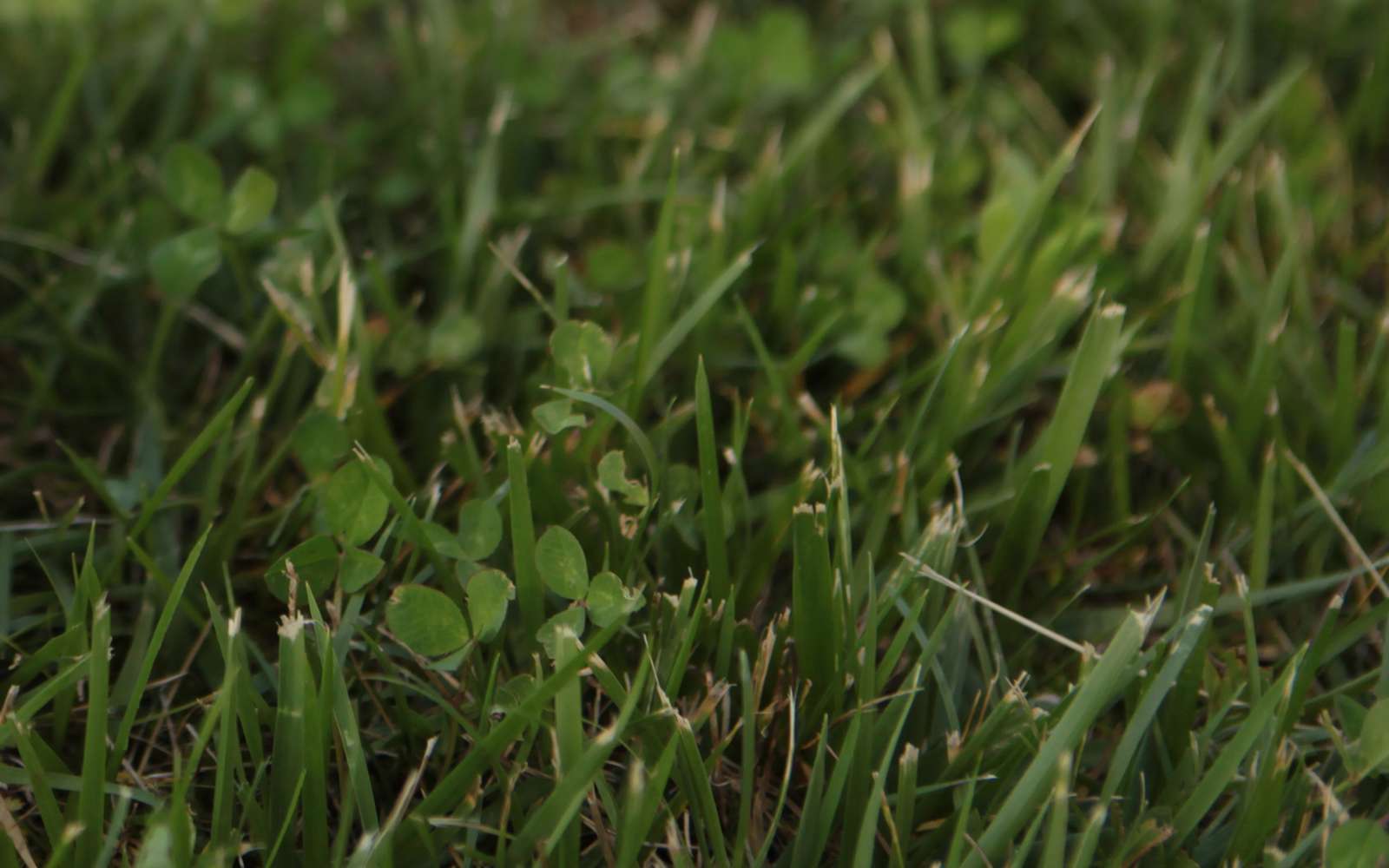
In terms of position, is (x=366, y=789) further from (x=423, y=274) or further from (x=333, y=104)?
(x=333, y=104)

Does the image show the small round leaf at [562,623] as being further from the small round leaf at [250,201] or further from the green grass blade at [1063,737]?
the small round leaf at [250,201]

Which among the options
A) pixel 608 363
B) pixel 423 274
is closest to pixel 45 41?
pixel 423 274

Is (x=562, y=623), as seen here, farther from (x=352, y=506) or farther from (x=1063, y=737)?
(x=1063, y=737)

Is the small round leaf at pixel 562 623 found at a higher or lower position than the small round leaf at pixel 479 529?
lower

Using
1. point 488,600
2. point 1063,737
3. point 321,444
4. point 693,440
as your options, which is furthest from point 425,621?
point 1063,737

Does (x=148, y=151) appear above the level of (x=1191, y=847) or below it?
above

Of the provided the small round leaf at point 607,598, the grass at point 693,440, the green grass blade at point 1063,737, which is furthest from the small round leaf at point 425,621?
the green grass blade at point 1063,737

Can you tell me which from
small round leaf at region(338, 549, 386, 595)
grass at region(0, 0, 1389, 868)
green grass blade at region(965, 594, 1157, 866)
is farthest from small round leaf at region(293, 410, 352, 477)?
green grass blade at region(965, 594, 1157, 866)
